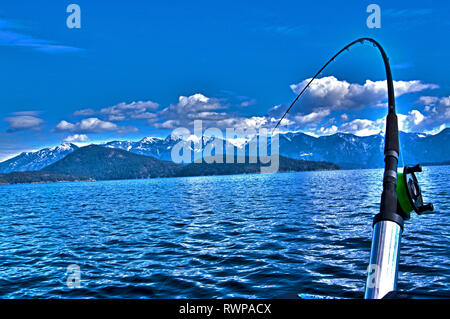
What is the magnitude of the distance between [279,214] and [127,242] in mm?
15801

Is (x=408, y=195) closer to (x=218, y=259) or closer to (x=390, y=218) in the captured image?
(x=390, y=218)

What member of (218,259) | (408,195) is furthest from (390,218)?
(218,259)

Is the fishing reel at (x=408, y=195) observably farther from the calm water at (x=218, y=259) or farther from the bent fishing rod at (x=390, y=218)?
the calm water at (x=218, y=259)

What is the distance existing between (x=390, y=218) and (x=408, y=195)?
14.8 inches

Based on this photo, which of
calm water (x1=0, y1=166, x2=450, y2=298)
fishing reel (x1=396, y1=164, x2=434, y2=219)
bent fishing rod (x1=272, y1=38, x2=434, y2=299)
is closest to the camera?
bent fishing rod (x1=272, y1=38, x2=434, y2=299)

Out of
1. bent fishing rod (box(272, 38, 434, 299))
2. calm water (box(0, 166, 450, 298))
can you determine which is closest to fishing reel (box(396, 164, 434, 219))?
bent fishing rod (box(272, 38, 434, 299))

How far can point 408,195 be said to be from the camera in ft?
9.74

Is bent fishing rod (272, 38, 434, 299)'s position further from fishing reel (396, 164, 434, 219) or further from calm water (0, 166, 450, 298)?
calm water (0, 166, 450, 298)

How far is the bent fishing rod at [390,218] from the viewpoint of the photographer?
2.64m

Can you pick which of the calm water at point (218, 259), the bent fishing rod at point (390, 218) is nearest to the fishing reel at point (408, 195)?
the bent fishing rod at point (390, 218)

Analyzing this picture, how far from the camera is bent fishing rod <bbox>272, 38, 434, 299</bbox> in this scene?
264 centimetres
